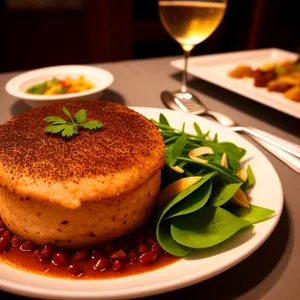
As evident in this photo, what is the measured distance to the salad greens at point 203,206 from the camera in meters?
1.10

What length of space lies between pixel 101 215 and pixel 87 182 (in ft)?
0.41

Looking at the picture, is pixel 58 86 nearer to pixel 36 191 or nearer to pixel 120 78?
pixel 120 78

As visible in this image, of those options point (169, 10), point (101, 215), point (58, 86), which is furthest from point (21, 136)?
point (169, 10)

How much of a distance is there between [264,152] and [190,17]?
105cm

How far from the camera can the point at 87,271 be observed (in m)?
1.03

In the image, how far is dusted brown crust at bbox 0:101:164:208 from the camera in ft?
3.47

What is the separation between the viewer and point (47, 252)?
108 centimetres

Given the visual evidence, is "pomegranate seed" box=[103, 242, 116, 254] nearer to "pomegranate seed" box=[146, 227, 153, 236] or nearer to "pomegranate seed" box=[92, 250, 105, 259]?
"pomegranate seed" box=[92, 250, 105, 259]

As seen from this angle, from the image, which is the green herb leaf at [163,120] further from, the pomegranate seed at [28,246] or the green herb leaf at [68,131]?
the pomegranate seed at [28,246]

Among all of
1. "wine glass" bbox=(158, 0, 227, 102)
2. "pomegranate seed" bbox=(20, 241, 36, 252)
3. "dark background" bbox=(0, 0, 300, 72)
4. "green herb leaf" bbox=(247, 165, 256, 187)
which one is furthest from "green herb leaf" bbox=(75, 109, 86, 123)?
"dark background" bbox=(0, 0, 300, 72)

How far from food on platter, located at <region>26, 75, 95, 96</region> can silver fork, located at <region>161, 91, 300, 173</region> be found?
583 millimetres

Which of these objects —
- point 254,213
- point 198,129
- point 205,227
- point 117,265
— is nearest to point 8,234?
point 117,265

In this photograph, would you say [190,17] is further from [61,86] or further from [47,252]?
[47,252]

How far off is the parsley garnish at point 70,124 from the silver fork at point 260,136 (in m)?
0.91
